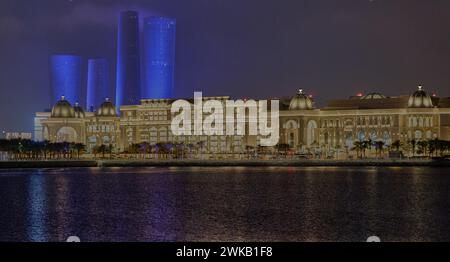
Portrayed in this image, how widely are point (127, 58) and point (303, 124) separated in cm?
7182

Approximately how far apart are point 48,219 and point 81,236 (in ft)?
21.8

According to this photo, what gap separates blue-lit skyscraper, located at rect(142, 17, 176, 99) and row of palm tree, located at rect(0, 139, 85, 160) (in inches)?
1850

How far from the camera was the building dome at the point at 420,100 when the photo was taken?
5049 inches

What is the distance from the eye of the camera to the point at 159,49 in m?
182

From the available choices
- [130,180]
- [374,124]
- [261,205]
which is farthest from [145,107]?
[261,205]

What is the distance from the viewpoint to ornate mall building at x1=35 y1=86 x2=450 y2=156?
129 meters

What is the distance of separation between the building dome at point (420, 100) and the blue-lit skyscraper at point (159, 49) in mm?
66354

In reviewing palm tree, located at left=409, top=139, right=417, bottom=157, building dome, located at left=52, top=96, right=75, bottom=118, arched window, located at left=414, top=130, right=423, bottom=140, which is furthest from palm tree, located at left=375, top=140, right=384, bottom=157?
building dome, located at left=52, top=96, right=75, bottom=118

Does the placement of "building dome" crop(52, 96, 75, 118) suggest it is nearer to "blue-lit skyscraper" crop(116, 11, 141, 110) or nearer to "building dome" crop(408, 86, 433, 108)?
"blue-lit skyscraper" crop(116, 11, 141, 110)

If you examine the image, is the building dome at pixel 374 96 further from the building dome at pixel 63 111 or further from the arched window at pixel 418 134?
the building dome at pixel 63 111

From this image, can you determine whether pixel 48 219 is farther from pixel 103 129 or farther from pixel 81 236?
pixel 103 129

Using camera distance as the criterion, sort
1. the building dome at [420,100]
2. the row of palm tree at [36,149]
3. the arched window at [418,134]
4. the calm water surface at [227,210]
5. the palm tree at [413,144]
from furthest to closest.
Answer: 1. the arched window at [418,134]
2. the building dome at [420,100]
3. the row of palm tree at [36,149]
4. the palm tree at [413,144]
5. the calm water surface at [227,210]

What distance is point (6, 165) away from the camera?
99.5m

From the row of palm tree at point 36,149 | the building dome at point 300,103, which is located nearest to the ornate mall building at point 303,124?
the building dome at point 300,103
